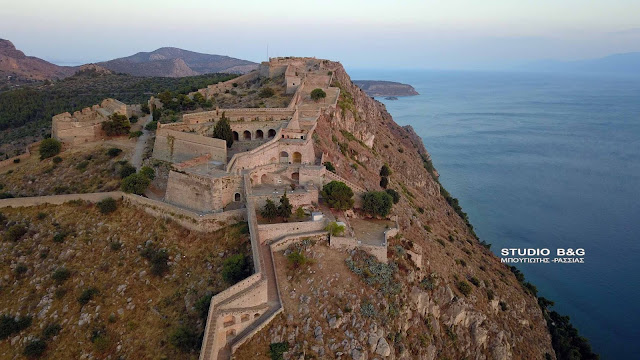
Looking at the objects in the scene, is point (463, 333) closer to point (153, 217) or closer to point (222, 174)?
point (222, 174)

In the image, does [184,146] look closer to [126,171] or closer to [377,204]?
[126,171]

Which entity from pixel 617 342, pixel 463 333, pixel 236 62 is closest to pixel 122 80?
pixel 463 333

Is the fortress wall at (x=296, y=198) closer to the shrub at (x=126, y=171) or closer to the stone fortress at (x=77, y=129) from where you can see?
the shrub at (x=126, y=171)

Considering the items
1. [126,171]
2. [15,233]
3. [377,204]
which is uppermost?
[126,171]

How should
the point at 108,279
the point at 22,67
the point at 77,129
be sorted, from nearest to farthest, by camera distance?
the point at 108,279
the point at 77,129
the point at 22,67

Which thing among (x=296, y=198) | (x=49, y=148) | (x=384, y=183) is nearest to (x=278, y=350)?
(x=296, y=198)

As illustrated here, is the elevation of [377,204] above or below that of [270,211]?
below

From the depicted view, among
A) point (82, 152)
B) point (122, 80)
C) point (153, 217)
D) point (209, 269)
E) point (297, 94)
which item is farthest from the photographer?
point (122, 80)
